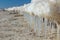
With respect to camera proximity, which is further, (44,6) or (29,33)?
(29,33)

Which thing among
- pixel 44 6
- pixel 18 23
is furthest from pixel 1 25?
pixel 44 6

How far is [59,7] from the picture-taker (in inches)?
38.3

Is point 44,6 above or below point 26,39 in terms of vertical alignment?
above

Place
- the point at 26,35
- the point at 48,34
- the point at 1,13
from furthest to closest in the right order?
the point at 1,13, the point at 26,35, the point at 48,34

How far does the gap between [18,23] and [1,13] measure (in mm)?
433

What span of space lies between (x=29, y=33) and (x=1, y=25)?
1.15ft

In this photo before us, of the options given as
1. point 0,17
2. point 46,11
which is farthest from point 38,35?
point 0,17

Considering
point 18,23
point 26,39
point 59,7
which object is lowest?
point 26,39

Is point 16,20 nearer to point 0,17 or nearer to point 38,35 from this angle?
point 0,17

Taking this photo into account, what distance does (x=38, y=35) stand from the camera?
1.51 m

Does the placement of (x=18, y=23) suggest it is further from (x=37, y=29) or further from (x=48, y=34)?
(x=48, y=34)

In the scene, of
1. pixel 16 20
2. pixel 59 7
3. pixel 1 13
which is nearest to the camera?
pixel 59 7

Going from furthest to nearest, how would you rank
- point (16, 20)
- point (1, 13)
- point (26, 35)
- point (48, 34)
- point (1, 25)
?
point (1, 13), point (16, 20), point (1, 25), point (26, 35), point (48, 34)

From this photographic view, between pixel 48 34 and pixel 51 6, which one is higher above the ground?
pixel 51 6
